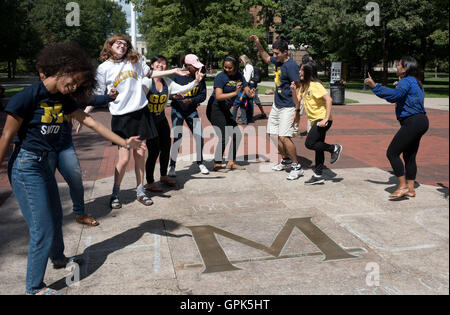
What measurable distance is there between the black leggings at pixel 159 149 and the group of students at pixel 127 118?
1 centimetres

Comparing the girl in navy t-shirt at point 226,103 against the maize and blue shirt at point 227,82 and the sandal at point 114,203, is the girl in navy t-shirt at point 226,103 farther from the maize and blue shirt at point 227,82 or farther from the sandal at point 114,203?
the sandal at point 114,203

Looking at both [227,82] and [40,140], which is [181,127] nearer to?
[227,82]

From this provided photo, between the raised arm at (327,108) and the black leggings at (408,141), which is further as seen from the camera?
the raised arm at (327,108)

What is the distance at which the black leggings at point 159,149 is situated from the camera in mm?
5784

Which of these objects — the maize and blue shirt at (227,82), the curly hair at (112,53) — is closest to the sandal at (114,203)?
the curly hair at (112,53)

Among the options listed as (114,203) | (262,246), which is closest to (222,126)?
(114,203)

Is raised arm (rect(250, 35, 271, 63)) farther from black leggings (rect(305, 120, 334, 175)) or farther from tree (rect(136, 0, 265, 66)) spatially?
tree (rect(136, 0, 265, 66))

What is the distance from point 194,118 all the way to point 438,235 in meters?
5.41

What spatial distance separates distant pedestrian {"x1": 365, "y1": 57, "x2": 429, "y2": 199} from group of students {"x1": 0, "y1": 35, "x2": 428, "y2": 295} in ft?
0.04

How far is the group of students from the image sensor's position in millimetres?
2967

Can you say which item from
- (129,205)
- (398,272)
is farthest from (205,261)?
(129,205)

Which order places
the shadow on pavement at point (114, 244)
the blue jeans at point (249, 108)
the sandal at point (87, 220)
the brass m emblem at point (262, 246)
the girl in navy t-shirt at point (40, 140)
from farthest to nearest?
1. the blue jeans at point (249, 108)
2. the sandal at point (87, 220)
3. the brass m emblem at point (262, 246)
4. the shadow on pavement at point (114, 244)
5. the girl in navy t-shirt at point (40, 140)

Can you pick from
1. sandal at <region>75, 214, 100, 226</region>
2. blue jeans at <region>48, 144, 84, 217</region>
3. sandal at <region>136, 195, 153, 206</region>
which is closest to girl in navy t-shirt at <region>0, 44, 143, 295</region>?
blue jeans at <region>48, 144, 84, 217</region>
